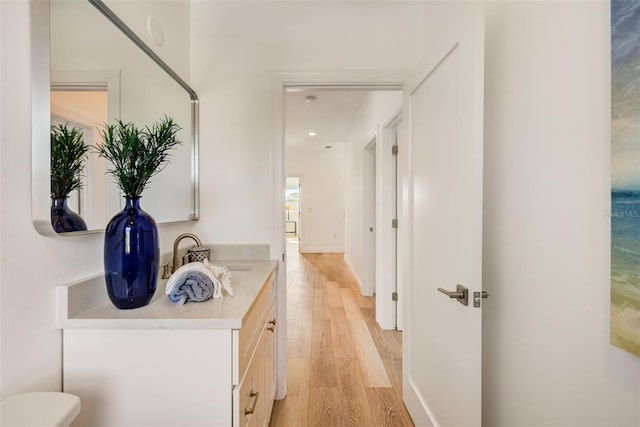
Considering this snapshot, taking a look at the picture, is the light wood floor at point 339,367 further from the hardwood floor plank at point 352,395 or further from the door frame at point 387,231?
the door frame at point 387,231

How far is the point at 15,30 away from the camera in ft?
2.61

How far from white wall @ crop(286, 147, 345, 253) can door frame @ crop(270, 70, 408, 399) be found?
5.72 metres

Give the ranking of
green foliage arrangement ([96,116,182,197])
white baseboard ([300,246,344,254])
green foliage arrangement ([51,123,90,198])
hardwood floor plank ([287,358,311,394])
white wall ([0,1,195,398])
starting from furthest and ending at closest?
white baseboard ([300,246,344,254]) < hardwood floor plank ([287,358,311,394]) < green foliage arrangement ([96,116,182,197]) < green foliage arrangement ([51,123,90,198]) < white wall ([0,1,195,398])

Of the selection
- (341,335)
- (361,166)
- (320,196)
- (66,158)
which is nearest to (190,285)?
(66,158)

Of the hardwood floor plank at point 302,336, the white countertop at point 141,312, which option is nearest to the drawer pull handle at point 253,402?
the white countertop at point 141,312

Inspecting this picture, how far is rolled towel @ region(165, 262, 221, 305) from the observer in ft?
3.50

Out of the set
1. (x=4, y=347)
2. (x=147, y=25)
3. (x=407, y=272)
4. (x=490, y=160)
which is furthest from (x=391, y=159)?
(x=4, y=347)

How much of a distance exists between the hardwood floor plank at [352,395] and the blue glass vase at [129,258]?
1.40m

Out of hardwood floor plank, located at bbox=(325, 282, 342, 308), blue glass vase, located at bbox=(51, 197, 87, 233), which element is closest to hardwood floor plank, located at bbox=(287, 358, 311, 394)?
hardwood floor plank, located at bbox=(325, 282, 342, 308)

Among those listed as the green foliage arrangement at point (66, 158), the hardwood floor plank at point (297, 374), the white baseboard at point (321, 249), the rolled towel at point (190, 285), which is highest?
the green foliage arrangement at point (66, 158)

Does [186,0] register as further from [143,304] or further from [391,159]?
[391,159]

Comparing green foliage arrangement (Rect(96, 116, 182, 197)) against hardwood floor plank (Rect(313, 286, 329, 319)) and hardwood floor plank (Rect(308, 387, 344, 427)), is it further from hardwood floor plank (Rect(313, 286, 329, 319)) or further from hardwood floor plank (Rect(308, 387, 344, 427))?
hardwood floor plank (Rect(313, 286, 329, 319))

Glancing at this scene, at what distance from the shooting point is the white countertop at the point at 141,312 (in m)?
0.91

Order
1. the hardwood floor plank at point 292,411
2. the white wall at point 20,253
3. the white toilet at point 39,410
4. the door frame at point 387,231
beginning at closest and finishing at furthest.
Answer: the white toilet at point 39,410 < the white wall at point 20,253 < the hardwood floor plank at point 292,411 < the door frame at point 387,231
